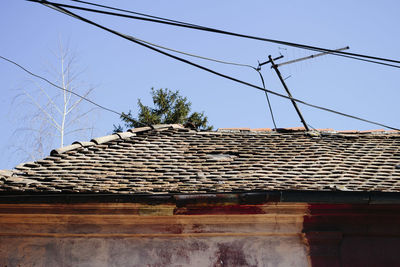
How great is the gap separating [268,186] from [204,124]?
14635 mm

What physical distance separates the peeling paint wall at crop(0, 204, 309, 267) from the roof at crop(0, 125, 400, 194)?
304mm

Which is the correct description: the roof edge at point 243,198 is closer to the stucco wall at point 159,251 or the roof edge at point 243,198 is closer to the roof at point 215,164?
the roof at point 215,164

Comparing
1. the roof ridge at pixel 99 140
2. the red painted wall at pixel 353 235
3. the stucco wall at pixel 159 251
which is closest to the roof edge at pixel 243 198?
the red painted wall at pixel 353 235

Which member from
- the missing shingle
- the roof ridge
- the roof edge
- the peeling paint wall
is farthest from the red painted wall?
the roof ridge

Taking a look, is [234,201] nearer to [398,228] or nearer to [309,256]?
[309,256]

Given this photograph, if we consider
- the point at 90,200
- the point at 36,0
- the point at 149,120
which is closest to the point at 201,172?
the point at 90,200

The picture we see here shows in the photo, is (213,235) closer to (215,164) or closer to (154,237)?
(154,237)

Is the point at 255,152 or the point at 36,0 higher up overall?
the point at 36,0

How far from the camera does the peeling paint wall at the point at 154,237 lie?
6141mm

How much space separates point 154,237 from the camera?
627cm

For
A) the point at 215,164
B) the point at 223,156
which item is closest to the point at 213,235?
the point at 215,164

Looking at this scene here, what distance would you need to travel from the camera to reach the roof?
6.29 m

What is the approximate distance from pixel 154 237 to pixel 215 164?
5.66ft

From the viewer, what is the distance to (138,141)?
888 centimetres
